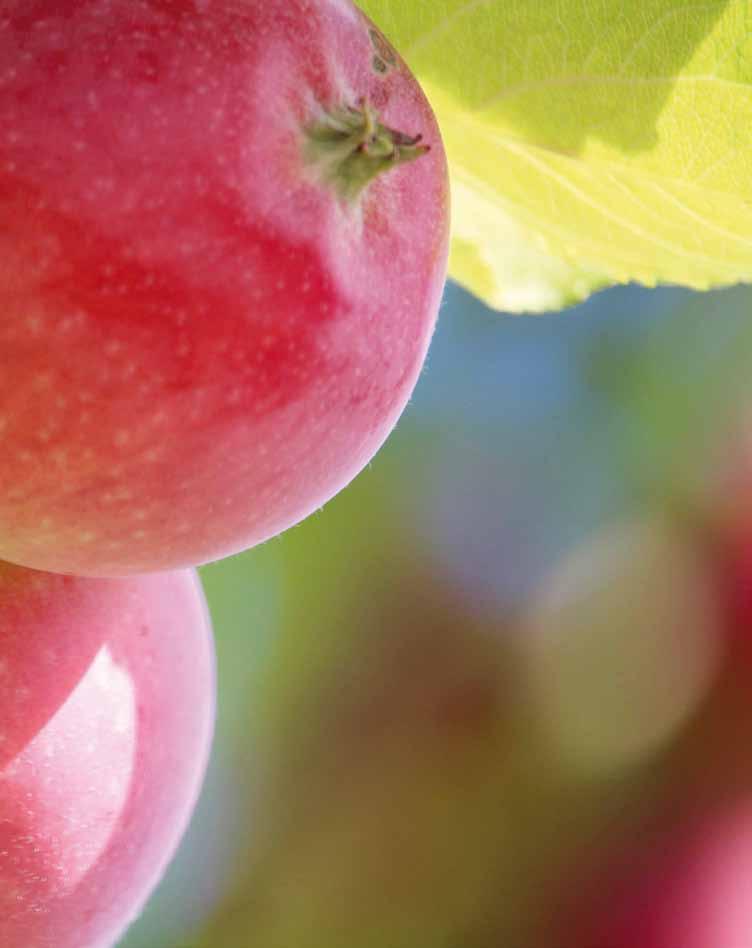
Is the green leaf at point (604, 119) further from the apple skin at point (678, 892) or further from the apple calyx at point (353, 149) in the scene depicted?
the apple skin at point (678, 892)

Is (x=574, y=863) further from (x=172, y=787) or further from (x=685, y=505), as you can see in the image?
(x=172, y=787)

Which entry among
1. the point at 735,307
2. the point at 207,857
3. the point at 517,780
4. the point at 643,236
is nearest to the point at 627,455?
the point at 735,307

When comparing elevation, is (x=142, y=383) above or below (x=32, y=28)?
below

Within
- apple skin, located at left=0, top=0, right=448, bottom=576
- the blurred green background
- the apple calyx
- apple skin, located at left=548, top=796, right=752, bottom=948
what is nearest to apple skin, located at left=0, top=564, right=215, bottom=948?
apple skin, located at left=0, top=0, right=448, bottom=576

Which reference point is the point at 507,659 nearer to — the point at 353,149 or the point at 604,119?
A: the point at 604,119

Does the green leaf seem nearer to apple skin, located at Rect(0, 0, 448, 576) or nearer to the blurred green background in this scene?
apple skin, located at Rect(0, 0, 448, 576)

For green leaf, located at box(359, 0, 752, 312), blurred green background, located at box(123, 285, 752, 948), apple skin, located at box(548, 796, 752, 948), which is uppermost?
blurred green background, located at box(123, 285, 752, 948)
